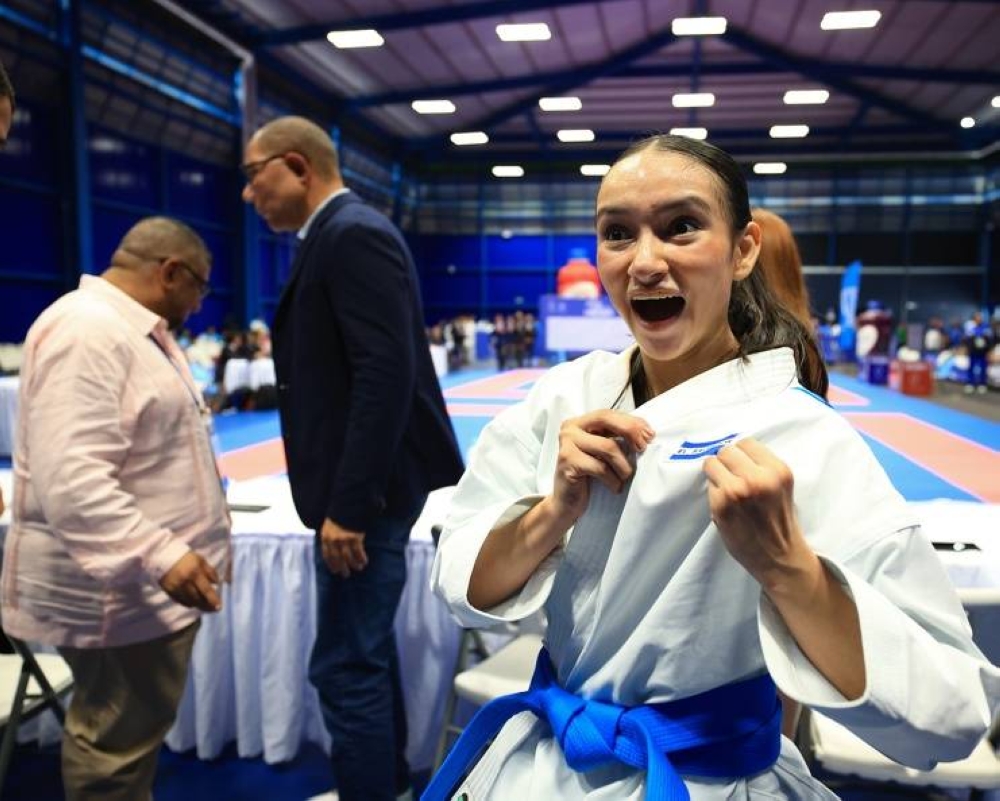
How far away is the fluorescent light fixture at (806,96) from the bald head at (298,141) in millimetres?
20166

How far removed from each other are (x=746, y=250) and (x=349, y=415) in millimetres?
1265

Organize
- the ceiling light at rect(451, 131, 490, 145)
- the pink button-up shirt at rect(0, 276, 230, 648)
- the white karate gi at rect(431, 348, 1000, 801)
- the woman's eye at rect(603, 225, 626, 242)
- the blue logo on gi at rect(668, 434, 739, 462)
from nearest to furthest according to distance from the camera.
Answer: the white karate gi at rect(431, 348, 1000, 801) < the blue logo on gi at rect(668, 434, 739, 462) < the woman's eye at rect(603, 225, 626, 242) < the pink button-up shirt at rect(0, 276, 230, 648) < the ceiling light at rect(451, 131, 490, 145)

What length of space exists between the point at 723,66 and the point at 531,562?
19913mm

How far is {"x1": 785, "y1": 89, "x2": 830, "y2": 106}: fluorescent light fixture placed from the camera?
19.6m

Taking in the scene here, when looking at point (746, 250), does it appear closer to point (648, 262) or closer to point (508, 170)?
point (648, 262)

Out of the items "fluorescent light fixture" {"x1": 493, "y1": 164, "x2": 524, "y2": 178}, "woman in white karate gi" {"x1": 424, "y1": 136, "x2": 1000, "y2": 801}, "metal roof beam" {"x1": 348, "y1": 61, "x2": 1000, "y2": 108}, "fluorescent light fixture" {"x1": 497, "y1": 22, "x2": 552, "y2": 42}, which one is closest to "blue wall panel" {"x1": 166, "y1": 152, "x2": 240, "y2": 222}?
"metal roof beam" {"x1": 348, "y1": 61, "x2": 1000, "y2": 108}

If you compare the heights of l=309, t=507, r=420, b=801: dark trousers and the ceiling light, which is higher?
the ceiling light

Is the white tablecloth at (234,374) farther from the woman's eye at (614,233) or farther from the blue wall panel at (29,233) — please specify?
the woman's eye at (614,233)

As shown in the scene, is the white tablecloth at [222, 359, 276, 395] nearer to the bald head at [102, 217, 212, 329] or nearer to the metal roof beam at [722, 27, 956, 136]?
the bald head at [102, 217, 212, 329]

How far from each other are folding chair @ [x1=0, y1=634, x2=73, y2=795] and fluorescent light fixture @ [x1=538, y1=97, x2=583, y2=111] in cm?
1966

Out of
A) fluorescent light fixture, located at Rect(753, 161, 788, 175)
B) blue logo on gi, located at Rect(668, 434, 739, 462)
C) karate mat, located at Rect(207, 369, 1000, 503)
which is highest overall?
fluorescent light fixture, located at Rect(753, 161, 788, 175)

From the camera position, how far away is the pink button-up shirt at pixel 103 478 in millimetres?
1823

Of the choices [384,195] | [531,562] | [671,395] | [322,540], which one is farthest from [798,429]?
[384,195]

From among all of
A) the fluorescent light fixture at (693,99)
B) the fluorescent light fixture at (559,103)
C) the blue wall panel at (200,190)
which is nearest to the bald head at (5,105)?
the blue wall panel at (200,190)
